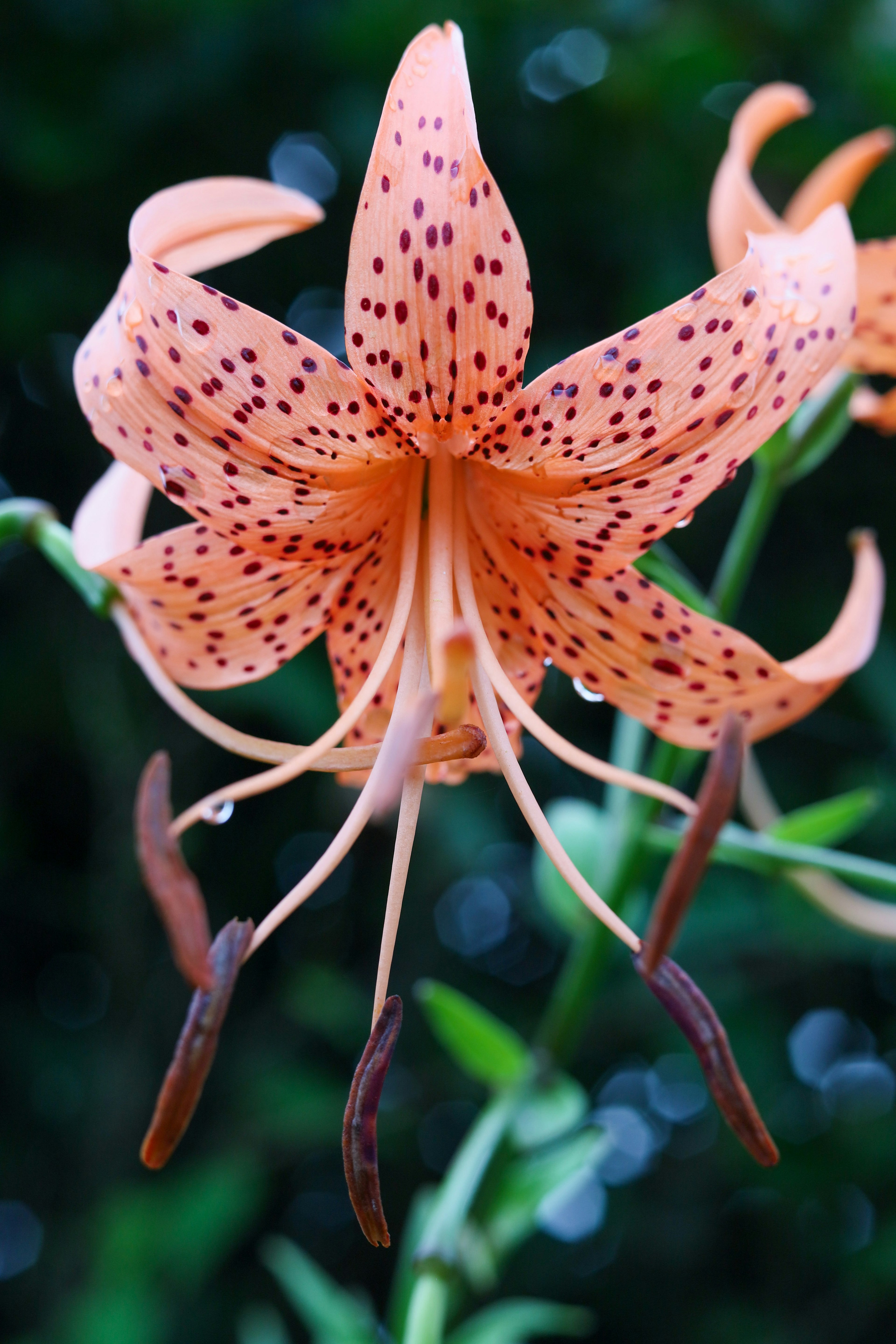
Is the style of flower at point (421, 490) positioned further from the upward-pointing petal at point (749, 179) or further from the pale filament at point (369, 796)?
the upward-pointing petal at point (749, 179)

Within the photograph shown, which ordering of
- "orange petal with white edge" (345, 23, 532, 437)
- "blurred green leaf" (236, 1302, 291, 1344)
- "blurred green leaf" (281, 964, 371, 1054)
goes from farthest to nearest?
"blurred green leaf" (281, 964, 371, 1054), "blurred green leaf" (236, 1302, 291, 1344), "orange petal with white edge" (345, 23, 532, 437)

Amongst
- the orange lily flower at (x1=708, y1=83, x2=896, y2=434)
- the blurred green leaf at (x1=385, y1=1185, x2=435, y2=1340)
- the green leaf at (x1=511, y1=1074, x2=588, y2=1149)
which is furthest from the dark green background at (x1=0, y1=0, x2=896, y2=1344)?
the green leaf at (x1=511, y1=1074, x2=588, y2=1149)

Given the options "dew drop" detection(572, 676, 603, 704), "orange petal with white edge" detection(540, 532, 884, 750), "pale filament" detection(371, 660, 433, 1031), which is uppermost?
"orange petal with white edge" detection(540, 532, 884, 750)

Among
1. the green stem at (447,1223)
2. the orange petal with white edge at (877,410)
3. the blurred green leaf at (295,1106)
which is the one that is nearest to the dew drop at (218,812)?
the green stem at (447,1223)

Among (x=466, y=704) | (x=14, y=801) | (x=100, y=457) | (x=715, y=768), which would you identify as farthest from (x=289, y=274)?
(x=715, y=768)

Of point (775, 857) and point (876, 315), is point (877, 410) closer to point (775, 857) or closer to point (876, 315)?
point (876, 315)

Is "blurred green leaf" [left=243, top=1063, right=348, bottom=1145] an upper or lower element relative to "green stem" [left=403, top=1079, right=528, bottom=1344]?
lower

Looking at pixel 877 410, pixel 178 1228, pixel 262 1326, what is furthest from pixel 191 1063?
pixel 178 1228

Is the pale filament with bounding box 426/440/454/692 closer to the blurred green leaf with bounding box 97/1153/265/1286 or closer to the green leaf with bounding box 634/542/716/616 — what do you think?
the green leaf with bounding box 634/542/716/616

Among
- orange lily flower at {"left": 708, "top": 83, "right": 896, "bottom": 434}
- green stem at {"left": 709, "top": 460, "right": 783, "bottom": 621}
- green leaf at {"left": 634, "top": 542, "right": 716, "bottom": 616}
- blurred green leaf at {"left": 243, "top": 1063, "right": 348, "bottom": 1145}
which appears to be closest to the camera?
green leaf at {"left": 634, "top": 542, "right": 716, "bottom": 616}
